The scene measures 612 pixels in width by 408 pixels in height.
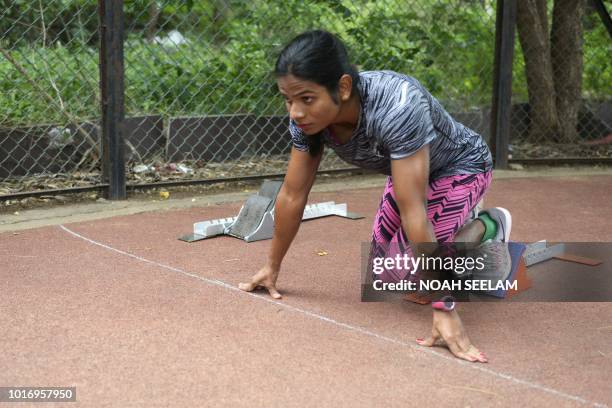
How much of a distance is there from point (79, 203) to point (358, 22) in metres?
2.83

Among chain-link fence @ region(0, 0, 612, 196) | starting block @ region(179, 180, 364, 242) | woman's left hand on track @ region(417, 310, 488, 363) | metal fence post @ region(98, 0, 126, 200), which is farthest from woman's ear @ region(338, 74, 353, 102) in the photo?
chain-link fence @ region(0, 0, 612, 196)

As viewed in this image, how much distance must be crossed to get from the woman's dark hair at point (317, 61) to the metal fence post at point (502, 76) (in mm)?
4161

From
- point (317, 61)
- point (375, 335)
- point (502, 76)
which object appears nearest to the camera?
point (317, 61)

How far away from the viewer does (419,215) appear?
294cm

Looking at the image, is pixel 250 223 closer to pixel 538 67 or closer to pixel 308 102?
pixel 308 102

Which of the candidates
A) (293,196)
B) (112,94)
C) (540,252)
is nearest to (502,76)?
(540,252)

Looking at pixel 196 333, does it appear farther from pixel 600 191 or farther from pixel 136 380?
pixel 600 191

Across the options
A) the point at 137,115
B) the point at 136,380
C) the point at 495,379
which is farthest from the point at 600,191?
the point at 136,380

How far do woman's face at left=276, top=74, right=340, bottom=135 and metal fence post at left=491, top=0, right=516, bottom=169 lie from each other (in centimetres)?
425

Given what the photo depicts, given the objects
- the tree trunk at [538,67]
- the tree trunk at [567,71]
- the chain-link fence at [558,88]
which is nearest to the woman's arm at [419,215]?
the chain-link fence at [558,88]

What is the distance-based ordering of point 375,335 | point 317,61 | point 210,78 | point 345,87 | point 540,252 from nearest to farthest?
point 317,61 < point 345,87 < point 375,335 < point 540,252 < point 210,78

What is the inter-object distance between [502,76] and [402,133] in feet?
13.8

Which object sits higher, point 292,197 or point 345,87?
point 345,87

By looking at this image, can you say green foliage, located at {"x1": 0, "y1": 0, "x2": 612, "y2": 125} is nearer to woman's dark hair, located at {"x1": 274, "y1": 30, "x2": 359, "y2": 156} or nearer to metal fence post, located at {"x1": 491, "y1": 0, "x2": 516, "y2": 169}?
metal fence post, located at {"x1": 491, "y1": 0, "x2": 516, "y2": 169}
